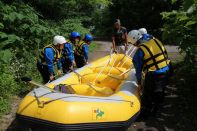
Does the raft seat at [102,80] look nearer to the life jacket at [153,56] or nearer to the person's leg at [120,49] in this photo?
the life jacket at [153,56]

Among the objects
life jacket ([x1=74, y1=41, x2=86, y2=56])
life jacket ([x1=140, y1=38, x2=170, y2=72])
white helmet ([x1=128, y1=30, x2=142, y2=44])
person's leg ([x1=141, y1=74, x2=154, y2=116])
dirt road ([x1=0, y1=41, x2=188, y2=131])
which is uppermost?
white helmet ([x1=128, y1=30, x2=142, y2=44])

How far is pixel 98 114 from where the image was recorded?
228 inches

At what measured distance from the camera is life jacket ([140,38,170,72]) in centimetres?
703

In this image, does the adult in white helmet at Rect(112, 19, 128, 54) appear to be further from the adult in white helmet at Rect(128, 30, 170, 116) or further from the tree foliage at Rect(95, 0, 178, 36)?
the tree foliage at Rect(95, 0, 178, 36)

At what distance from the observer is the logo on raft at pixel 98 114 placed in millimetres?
5762

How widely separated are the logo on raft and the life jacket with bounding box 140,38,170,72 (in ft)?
5.76

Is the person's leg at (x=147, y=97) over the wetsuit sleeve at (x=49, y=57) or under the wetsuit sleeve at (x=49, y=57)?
under

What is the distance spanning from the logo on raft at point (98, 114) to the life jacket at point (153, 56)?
1.75 m

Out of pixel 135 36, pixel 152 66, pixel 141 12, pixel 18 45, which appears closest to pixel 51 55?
pixel 135 36

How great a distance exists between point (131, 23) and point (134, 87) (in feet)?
63.2

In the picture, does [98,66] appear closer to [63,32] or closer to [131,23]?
[63,32]

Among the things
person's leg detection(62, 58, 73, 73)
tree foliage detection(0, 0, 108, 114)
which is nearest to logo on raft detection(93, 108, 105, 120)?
tree foliage detection(0, 0, 108, 114)

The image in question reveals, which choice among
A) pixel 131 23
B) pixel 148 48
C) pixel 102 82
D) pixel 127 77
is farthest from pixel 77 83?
pixel 131 23

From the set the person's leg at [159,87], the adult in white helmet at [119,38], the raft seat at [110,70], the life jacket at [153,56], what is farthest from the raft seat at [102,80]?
the adult in white helmet at [119,38]
